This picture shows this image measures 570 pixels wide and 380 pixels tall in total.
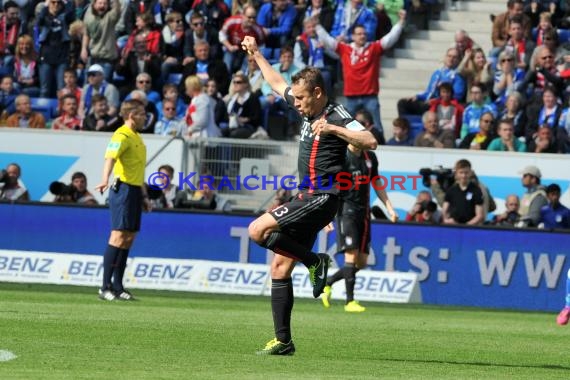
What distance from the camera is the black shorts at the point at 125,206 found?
17.4 m

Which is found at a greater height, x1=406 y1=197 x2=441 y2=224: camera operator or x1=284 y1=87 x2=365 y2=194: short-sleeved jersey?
x1=284 y1=87 x2=365 y2=194: short-sleeved jersey

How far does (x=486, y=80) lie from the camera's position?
2462 centimetres

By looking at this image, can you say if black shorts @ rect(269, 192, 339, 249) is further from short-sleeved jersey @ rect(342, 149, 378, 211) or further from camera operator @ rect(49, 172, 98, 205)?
camera operator @ rect(49, 172, 98, 205)

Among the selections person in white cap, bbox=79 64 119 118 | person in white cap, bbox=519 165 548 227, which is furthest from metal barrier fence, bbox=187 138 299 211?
person in white cap, bbox=519 165 548 227

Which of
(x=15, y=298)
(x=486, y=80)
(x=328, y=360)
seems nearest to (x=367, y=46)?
(x=486, y=80)

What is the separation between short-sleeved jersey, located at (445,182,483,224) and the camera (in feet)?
71.1

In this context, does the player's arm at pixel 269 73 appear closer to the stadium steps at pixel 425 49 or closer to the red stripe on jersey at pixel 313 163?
the red stripe on jersey at pixel 313 163

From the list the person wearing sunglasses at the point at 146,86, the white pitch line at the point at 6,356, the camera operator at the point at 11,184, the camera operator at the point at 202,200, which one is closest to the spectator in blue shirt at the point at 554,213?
the camera operator at the point at 202,200

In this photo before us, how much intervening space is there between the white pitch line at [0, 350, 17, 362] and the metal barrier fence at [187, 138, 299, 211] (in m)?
13.3

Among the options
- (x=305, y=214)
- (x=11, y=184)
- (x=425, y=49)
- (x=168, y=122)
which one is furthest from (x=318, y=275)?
(x=425, y=49)

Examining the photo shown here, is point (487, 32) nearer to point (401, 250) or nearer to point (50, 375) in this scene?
point (401, 250)

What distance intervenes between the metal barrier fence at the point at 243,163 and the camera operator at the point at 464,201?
115 inches

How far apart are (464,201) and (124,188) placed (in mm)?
6458

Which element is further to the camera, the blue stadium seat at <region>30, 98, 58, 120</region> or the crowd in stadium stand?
the blue stadium seat at <region>30, 98, 58, 120</region>
